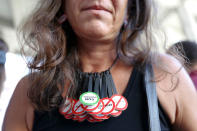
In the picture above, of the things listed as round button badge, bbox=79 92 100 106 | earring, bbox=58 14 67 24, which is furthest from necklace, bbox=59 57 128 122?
earring, bbox=58 14 67 24

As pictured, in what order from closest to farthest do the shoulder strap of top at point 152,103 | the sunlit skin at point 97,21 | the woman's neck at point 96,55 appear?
the shoulder strap of top at point 152,103, the sunlit skin at point 97,21, the woman's neck at point 96,55

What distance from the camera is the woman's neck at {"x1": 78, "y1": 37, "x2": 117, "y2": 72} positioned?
98cm

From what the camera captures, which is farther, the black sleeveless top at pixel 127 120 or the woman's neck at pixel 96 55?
the woman's neck at pixel 96 55

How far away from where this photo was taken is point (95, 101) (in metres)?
0.80

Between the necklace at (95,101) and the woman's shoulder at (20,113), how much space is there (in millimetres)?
165

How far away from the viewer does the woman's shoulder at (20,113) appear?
91 centimetres

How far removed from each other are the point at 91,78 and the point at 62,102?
151 mm

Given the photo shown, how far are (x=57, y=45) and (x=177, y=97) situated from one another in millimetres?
549

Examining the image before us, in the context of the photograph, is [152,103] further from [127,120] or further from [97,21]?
[97,21]

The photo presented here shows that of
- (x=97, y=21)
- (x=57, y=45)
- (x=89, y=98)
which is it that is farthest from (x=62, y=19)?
(x=89, y=98)

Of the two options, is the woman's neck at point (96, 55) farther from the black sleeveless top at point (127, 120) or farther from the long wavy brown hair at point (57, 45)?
the black sleeveless top at point (127, 120)

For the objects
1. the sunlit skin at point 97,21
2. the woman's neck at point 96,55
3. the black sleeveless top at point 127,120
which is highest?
the sunlit skin at point 97,21

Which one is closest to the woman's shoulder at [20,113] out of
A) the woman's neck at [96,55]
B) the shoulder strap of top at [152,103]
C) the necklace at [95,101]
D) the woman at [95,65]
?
the woman at [95,65]

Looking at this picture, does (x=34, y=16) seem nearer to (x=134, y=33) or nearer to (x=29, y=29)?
(x=29, y=29)
